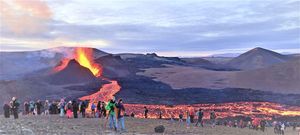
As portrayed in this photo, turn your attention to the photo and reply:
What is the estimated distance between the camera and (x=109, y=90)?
9050 cm

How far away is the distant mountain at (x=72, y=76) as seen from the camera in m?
105

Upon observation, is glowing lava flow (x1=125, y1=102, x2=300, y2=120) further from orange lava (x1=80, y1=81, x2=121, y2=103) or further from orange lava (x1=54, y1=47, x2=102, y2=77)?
orange lava (x1=54, y1=47, x2=102, y2=77)

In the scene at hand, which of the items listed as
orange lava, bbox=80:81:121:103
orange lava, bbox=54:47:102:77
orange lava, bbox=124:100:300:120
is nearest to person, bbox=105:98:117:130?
orange lava, bbox=124:100:300:120

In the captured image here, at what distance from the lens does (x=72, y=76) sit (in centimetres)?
10956

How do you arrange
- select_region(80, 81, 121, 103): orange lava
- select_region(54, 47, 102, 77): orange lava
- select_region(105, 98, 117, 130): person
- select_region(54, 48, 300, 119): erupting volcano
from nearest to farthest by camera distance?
select_region(105, 98, 117, 130): person < select_region(54, 48, 300, 119): erupting volcano < select_region(80, 81, 121, 103): orange lava < select_region(54, 47, 102, 77): orange lava

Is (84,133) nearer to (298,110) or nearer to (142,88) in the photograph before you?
(298,110)

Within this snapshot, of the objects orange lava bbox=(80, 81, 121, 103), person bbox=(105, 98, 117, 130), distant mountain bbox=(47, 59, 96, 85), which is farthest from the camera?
distant mountain bbox=(47, 59, 96, 85)

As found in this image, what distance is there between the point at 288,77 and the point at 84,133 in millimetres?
97427

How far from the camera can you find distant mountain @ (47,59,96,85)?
105 meters

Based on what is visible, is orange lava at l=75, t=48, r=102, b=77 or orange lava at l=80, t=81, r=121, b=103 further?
orange lava at l=75, t=48, r=102, b=77

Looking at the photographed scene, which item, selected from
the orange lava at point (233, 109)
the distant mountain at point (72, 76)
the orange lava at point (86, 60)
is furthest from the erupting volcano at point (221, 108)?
the orange lava at point (86, 60)

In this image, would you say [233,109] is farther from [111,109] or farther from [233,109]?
[111,109]

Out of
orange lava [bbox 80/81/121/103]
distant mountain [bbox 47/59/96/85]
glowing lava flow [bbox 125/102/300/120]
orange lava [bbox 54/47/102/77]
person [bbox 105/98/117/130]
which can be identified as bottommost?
glowing lava flow [bbox 125/102/300/120]

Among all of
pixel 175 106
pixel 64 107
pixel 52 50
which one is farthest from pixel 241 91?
pixel 52 50
